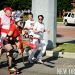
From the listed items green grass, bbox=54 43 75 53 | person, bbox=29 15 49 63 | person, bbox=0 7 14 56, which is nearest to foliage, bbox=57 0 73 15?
green grass, bbox=54 43 75 53

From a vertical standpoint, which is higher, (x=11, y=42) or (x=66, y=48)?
(x=11, y=42)

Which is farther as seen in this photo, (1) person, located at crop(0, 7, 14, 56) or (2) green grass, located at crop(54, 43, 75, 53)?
(2) green grass, located at crop(54, 43, 75, 53)

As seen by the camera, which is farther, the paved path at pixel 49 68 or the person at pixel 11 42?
the paved path at pixel 49 68

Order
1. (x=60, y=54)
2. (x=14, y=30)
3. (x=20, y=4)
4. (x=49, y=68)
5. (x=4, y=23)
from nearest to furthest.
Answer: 1. (x=14, y=30)
2. (x=4, y=23)
3. (x=49, y=68)
4. (x=60, y=54)
5. (x=20, y=4)

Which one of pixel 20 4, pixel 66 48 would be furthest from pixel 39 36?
pixel 20 4

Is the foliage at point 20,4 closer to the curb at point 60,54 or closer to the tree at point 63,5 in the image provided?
the tree at point 63,5

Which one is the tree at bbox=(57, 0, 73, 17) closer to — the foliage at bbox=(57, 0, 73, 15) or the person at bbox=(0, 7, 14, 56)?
the foliage at bbox=(57, 0, 73, 15)

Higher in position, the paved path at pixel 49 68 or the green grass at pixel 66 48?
the green grass at pixel 66 48

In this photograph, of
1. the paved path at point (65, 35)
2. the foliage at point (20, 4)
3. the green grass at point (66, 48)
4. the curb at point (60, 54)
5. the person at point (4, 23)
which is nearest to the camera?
the person at point (4, 23)

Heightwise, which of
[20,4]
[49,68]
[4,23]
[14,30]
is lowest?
[49,68]

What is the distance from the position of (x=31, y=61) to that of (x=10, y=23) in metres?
2.28


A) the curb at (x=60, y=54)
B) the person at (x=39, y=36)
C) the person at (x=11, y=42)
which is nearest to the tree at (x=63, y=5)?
the curb at (x=60, y=54)

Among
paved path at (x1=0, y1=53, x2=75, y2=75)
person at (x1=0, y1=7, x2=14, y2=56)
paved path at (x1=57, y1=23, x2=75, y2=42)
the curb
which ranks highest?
person at (x1=0, y1=7, x2=14, y2=56)

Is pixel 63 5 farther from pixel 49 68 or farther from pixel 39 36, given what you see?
pixel 49 68
